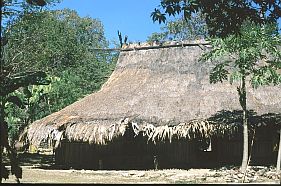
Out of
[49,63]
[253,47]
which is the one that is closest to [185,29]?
[49,63]

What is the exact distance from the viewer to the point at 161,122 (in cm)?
1390

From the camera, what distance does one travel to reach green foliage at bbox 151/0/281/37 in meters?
3.43

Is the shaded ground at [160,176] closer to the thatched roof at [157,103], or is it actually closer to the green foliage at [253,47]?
the thatched roof at [157,103]

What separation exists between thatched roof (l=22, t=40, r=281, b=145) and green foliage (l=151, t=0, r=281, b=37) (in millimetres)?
9751

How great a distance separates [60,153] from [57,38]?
11.2 m

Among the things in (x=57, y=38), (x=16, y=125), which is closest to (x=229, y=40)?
(x=16, y=125)

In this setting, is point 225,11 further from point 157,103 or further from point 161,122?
point 157,103

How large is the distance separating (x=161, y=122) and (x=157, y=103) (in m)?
1.19

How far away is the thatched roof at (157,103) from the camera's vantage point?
13.7m

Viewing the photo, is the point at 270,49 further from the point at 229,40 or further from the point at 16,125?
the point at 16,125

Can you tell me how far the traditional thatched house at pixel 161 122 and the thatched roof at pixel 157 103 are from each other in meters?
0.03

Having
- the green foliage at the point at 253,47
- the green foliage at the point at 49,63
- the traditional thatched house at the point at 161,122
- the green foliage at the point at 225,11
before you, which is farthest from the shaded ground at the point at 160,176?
the green foliage at the point at 225,11

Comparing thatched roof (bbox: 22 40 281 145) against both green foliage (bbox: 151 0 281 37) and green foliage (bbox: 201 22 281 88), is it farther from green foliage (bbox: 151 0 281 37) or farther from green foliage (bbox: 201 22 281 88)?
green foliage (bbox: 151 0 281 37)

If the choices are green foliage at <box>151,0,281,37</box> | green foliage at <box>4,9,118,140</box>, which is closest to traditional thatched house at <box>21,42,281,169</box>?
green foliage at <box>4,9,118,140</box>
